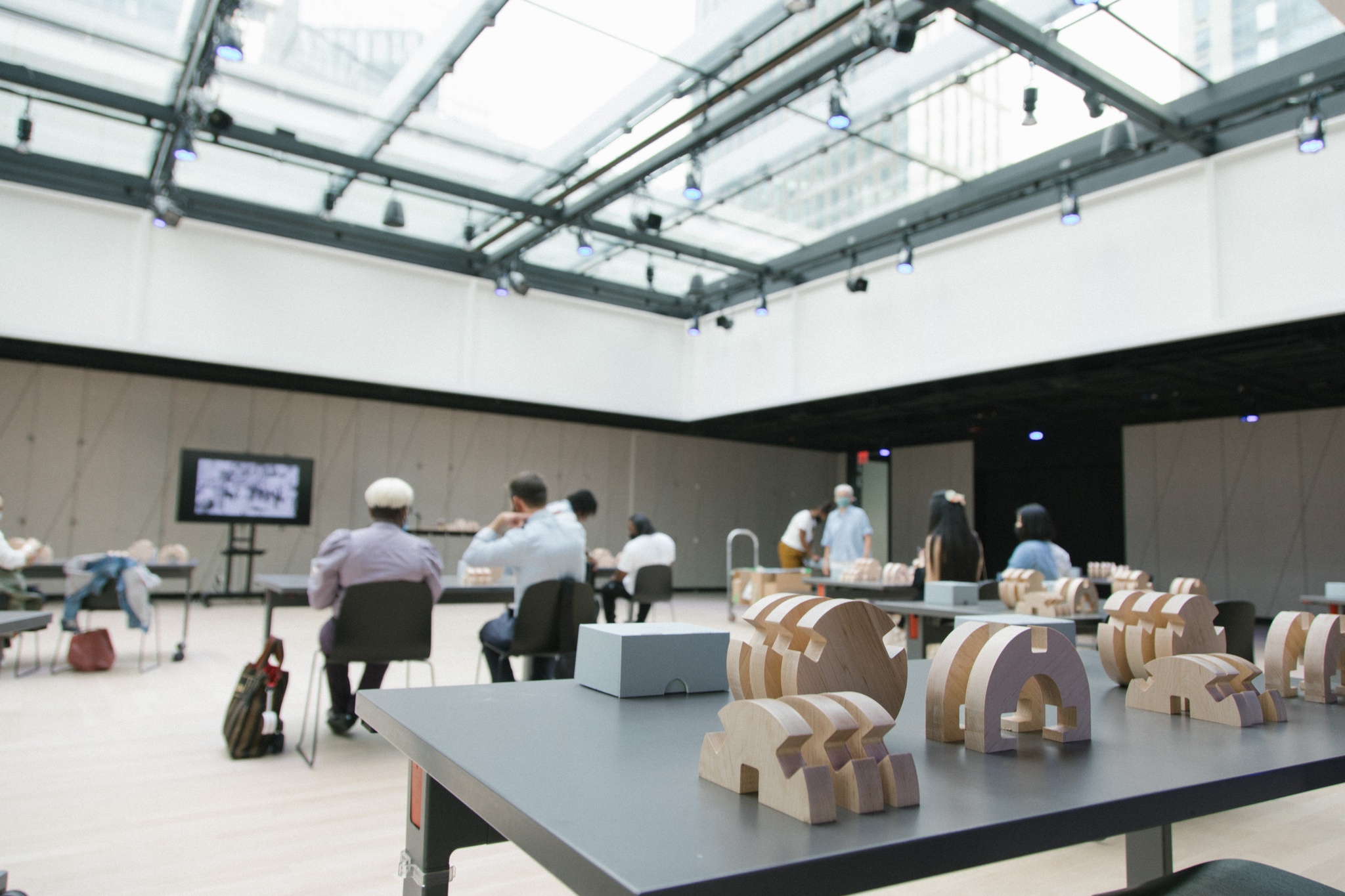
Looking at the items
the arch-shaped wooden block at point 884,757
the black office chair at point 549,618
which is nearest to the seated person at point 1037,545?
the black office chair at point 549,618

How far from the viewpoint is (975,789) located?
79cm

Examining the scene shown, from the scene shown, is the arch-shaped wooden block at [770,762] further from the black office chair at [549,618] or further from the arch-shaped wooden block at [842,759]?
the black office chair at [549,618]

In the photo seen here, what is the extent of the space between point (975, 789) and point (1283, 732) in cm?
54

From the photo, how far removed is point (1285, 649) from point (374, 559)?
3.13 meters

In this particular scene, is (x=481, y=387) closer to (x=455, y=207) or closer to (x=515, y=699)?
(x=455, y=207)

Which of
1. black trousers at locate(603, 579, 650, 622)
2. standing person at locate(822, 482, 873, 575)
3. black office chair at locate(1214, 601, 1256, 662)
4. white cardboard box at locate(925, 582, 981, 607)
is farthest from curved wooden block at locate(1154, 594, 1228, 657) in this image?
standing person at locate(822, 482, 873, 575)

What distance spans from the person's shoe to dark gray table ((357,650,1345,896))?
290cm

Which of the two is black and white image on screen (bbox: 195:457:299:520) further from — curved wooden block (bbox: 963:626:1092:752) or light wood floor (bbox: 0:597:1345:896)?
curved wooden block (bbox: 963:626:1092:752)

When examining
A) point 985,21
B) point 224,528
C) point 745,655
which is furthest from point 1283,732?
point 224,528

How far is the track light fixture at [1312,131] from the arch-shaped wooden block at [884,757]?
20.1ft

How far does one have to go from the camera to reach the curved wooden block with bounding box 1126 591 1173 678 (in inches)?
49.6

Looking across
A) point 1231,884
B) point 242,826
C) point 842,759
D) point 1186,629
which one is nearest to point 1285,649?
point 1186,629

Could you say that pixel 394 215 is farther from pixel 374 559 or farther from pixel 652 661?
pixel 652 661

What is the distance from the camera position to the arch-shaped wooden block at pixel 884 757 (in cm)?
73
